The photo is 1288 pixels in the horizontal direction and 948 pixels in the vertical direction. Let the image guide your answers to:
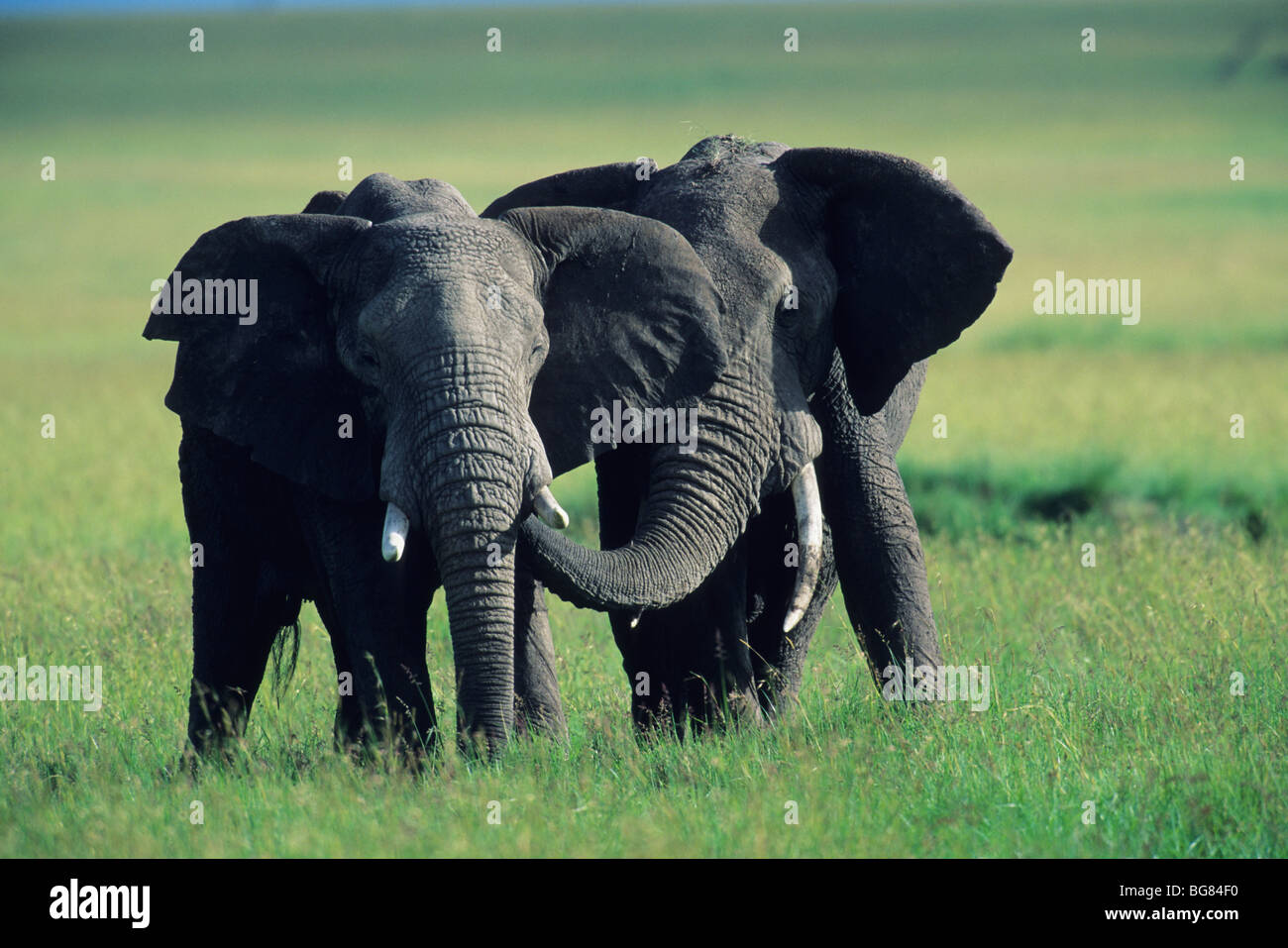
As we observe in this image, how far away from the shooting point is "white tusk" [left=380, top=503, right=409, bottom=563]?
5848mm

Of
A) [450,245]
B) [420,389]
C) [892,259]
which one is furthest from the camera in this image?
[892,259]

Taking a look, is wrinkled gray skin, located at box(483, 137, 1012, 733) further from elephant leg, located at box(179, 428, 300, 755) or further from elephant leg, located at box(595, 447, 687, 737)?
elephant leg, located at box(179, 428, 300, 755)

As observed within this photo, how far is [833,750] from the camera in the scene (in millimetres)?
6453

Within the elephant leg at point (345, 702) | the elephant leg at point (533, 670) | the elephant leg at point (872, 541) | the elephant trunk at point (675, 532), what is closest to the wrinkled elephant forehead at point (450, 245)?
the elephant trunk at point (675, 532)

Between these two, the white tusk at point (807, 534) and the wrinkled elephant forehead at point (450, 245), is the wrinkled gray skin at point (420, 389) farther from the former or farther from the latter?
the white tusk at point (807, 534)

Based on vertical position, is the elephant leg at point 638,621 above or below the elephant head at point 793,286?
below

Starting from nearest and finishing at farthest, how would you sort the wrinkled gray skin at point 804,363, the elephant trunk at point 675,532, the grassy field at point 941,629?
the grassy field at point 941,629, the elephant trunk at point 675,532, the wrinkled gray skin at point 804,363

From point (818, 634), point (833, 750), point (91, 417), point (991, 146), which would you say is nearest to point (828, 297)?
point (833, 750)

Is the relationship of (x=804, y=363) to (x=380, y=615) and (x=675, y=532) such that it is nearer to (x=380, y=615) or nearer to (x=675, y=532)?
(x=675, y=532)

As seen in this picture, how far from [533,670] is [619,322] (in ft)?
5.09

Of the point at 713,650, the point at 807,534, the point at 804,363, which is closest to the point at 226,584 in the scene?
the point at 713,650

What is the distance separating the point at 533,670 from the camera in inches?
285

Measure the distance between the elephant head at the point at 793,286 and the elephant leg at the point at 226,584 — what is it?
1.66 m

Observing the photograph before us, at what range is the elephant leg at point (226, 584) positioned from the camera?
24.5 ft
